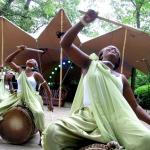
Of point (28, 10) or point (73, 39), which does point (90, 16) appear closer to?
point (73, 39)

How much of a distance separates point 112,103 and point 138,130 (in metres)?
0.31

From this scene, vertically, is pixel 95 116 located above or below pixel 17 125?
above

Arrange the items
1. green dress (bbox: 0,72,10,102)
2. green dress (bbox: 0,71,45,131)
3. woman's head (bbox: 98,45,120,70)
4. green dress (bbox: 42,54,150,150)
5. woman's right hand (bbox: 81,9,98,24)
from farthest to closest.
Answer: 1. green dress (bbox: 0,72,10,102)
2. green dress (bbox: 0,71,45,131)
3. woman's head (bbox: 98,45,120,70)
4. woman's right hand (bbox: 81,9,98,24)
5. green dress (bbox: 42,54,150,150)

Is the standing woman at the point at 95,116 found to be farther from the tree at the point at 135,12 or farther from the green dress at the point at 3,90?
Answer: the tree at the point at 135,12

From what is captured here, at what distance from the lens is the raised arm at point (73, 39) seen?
11.3ft

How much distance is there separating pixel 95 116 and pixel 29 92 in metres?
4.90

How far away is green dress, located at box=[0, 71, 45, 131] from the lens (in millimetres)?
7707

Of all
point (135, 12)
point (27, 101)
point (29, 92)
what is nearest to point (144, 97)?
point (135, 12)

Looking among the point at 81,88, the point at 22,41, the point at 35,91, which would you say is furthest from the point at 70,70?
the point at 81,88

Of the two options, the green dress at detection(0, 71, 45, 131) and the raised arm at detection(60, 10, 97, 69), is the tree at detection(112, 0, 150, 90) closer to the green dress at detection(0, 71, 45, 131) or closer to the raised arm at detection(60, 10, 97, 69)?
the green dress at detection(0, 71, 45, 131)

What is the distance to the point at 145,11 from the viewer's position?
86.4 feet

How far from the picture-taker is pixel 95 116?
3.34 meters

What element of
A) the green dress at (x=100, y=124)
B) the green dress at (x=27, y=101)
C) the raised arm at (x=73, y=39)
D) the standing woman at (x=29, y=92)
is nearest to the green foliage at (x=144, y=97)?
the standing woman at (x=29, y=92)

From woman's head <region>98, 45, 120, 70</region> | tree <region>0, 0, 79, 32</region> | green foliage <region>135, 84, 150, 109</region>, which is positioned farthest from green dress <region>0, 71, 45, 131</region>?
tree <region>0, 0, 79, 32</region>
